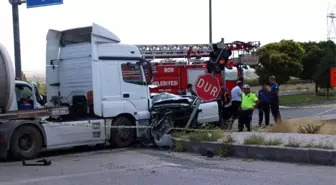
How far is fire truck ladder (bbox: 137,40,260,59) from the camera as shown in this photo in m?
25.8

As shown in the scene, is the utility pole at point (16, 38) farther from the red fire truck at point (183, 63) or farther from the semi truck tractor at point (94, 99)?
the red fire truck at point (183, 63)

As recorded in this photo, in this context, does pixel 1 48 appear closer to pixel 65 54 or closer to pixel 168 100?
pixel 65 54

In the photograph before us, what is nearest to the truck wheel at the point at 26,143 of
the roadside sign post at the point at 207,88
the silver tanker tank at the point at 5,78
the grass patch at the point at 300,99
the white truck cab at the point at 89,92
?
the white truck cab at the point at 89,92

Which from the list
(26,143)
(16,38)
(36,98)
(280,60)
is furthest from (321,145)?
(280,60)

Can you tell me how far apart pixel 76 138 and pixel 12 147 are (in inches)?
69.4

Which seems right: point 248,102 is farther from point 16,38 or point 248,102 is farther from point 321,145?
point 16,38

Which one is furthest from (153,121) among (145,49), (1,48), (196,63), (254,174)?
(196,63)

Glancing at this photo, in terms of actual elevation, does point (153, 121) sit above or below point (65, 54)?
below

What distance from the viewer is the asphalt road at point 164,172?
9227 millimetres

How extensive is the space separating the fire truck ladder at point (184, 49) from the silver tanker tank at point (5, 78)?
1261cm

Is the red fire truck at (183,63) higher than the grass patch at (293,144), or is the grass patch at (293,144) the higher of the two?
the red fire truck at (183,63)

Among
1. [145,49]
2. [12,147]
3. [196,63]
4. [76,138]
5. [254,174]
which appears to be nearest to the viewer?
[254,174]

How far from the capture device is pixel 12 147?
41.6 ft

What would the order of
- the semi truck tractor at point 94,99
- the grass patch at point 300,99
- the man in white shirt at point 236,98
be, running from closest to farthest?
1. the semi truck tractor at point 94,99
2. the man in white shirt at point 236,98
3. the grass patch at point 300,99
